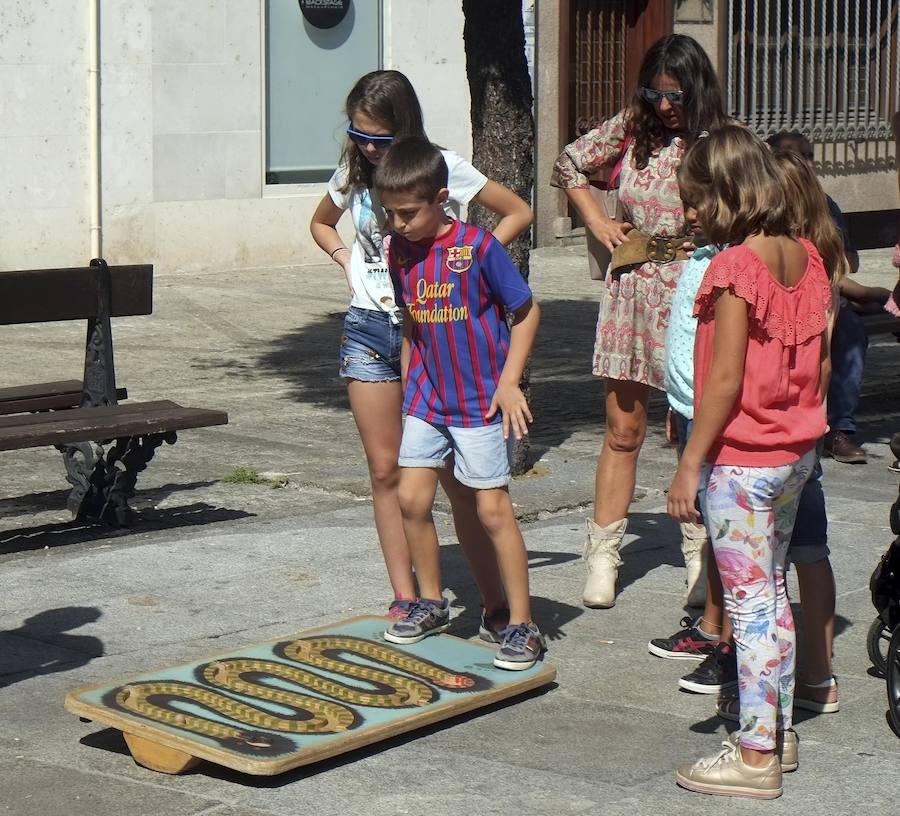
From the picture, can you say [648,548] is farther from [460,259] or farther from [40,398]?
[40,398]

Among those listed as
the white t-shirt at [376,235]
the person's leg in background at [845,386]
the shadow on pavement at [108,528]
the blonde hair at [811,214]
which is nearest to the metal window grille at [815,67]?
the person's leg in background at [845,386]

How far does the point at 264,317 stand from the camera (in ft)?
45.4

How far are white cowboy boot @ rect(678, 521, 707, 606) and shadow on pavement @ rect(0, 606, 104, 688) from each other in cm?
196

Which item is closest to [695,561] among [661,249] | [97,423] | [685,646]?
[685,646]

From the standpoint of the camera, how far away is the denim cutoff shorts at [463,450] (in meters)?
5.00

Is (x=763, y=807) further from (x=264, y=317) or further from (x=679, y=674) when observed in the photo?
(x=264, y=317)

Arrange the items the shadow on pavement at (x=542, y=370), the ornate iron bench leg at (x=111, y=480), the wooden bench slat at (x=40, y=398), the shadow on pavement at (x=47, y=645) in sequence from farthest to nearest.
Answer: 1. the shadow on pavement at (x=542, y=370)
2. the wooden bench slat at (x=40, y=398)
3. the ornate iron bench leg at (x=111, y=480)
4. the shadow on pavement at (x=47, y=645)

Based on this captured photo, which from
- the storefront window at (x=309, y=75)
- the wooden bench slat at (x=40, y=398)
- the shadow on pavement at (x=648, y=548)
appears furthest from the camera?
the storefront window at (x=309, y=75)

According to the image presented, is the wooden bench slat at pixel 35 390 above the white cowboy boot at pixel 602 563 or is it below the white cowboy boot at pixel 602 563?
above

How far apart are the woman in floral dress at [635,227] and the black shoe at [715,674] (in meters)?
0.85

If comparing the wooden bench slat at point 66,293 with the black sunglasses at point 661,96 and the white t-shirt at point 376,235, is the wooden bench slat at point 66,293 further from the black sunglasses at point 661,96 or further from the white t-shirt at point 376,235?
the black sunglasses at point 661,96

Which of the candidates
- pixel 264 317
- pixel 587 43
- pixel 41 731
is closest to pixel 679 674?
pixel 41 731

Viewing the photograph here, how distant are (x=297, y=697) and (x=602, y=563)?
1609mm

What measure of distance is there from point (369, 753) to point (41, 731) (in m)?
0.89
